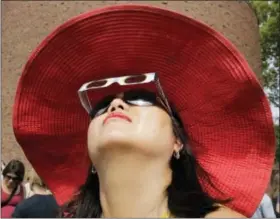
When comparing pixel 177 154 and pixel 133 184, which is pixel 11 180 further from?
pixel 133 184

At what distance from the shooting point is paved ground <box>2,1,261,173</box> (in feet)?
33.0

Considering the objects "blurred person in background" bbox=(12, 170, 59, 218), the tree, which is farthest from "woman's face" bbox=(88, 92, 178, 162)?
the tree

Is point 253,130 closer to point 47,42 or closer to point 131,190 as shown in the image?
point 131,190

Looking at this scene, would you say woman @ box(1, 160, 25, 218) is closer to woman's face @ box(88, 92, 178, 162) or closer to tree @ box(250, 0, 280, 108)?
woman's face @ box(88, 92, 178, 162)

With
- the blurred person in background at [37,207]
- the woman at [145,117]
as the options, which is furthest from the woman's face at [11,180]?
the woman at [145,117]

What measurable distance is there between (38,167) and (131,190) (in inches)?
21.6

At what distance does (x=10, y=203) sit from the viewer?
4004 mm

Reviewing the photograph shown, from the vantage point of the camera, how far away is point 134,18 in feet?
6.10

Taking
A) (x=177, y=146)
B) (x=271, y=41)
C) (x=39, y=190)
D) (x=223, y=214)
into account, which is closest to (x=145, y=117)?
(x=177, y=146)

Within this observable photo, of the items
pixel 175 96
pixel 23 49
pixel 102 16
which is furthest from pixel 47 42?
pixel 23 49

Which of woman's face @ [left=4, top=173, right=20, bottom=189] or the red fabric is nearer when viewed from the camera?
the red fabric

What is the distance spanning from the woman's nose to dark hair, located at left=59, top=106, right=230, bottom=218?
202mm

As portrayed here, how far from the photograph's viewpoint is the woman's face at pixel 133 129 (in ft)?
5.74

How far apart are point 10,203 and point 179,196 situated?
2.39 metres
